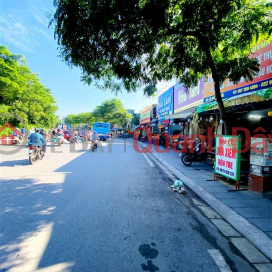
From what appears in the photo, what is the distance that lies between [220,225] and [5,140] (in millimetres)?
19184

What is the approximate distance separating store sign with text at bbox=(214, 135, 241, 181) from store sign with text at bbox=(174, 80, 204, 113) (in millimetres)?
5202

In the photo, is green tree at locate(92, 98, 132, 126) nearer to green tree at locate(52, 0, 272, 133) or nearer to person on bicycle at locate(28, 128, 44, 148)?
person on bicycle at locate(28, 128, 44, 148)

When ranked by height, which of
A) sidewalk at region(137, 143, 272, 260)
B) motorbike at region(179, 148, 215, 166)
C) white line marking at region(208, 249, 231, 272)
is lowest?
white line marking at region(208, 249, 231, 272)

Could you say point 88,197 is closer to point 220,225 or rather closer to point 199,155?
point 220,225

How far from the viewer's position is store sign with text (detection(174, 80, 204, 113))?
13021 mm

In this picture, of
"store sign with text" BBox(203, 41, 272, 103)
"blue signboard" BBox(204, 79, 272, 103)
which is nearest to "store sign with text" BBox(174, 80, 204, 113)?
"blue signboard" BBox(204, 79, 272, 103)

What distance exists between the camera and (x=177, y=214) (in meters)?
3.61

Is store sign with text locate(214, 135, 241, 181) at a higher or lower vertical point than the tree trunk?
lower

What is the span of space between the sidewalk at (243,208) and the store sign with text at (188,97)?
21.2 feet

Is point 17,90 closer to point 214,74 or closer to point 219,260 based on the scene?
point 214,74

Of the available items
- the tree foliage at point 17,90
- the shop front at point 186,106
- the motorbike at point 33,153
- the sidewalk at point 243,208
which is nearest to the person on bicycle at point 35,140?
the motorbike at point 33,153

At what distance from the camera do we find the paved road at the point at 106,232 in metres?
2.22

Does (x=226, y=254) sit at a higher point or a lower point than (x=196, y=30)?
lower

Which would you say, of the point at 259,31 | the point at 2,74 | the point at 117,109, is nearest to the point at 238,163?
the point at 259,31
